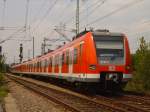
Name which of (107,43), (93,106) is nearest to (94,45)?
(107,43)

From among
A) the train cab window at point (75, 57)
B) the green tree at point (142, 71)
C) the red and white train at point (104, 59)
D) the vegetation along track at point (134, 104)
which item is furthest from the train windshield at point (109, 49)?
the green tree at point (142, 71)

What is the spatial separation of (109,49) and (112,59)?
0.50 metres

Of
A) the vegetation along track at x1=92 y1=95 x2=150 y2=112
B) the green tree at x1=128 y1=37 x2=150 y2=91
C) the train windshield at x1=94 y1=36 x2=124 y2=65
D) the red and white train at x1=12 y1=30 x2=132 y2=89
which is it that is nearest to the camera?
the vegetation along track at x1=92 y1=95 x2=150 y2=112

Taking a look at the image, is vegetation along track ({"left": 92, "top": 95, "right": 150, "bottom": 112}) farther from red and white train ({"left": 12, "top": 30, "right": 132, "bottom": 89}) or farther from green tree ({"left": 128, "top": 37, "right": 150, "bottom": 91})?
green tree ({"left": 128, "top": 37, "right": 150, "bottom": 91})

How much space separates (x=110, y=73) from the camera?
1892 cm

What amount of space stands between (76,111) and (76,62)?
792 cm

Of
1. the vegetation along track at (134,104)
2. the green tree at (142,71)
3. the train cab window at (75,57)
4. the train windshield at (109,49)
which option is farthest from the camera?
the green tree at (142,71)

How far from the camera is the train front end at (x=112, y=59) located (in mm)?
18891

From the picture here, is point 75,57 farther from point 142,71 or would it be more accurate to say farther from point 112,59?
point 142,71

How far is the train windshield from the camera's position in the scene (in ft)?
62.5

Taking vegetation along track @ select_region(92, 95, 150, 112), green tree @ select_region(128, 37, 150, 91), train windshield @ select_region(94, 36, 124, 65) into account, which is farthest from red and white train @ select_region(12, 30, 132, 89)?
green tree @ select_region(128, 37, 150, 91)

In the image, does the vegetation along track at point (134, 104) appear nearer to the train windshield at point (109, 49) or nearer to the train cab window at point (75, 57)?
the train windshield at point (109, 49)

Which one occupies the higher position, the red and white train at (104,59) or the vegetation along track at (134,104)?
the red and white train at (104,59)

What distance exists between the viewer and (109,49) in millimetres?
19281
